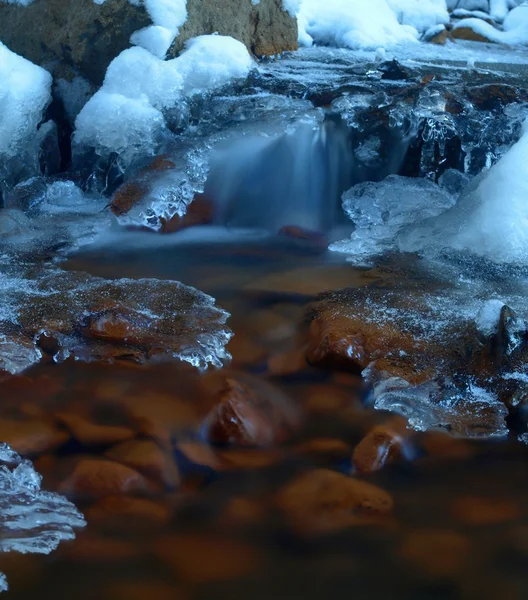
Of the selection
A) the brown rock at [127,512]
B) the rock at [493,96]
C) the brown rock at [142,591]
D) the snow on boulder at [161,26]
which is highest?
the snow on boulder at [161,26]

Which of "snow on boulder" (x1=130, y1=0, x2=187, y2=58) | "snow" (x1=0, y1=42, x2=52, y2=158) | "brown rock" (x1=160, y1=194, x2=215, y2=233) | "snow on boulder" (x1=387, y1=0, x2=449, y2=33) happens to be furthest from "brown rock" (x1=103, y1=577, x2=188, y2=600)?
"snow on boulder" (x1=387, y1=0, x2=449, y2=33)

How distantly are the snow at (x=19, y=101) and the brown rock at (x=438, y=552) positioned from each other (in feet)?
10.6

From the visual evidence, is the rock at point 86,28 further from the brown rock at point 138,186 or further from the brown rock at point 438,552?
the brown rock at point 438,552

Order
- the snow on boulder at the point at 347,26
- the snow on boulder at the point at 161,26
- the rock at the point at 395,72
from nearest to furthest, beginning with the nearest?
the snow on boulder at the point at 161,26 < the rock at the point at 395,72 < the snow on boulder at the point at 347,26

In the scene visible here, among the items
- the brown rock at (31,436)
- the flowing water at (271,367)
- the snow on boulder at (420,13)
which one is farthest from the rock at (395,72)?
the snow on boulder at (420,13)

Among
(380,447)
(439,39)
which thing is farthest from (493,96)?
(439,39)

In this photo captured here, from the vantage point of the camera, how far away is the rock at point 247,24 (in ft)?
14.2

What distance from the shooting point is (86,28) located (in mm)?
4281

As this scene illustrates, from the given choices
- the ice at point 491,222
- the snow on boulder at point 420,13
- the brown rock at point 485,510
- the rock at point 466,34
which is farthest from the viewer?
the snow on boulder at point 420,13

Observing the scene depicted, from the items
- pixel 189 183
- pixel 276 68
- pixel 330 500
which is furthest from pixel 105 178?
pixel 330 500

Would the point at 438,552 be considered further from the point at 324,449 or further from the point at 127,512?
the point at 127,512

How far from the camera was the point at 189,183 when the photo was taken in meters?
3.60

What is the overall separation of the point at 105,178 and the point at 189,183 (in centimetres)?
62

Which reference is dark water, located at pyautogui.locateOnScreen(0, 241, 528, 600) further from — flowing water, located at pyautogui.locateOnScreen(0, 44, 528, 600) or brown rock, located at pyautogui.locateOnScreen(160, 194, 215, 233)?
brown rock, located at pyautogui.locateOnScreen(160, 194, 215, 233)
